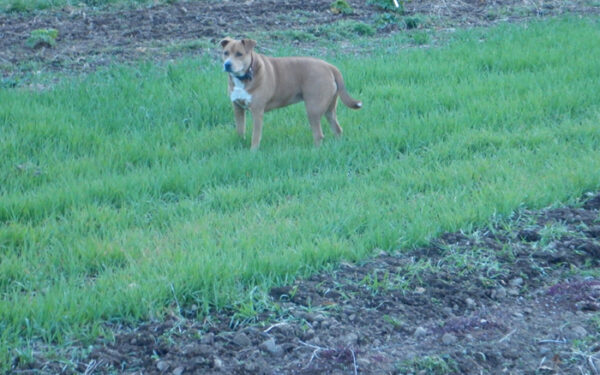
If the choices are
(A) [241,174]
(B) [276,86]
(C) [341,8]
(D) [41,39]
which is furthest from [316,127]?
(C) [341,8]

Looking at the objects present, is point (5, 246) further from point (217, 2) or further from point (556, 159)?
point (217, 2)

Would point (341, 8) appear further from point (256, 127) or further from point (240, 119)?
point (256, 127)

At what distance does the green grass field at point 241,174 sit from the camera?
533 centimetres

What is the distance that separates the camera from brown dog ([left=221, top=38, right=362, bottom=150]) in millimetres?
8430

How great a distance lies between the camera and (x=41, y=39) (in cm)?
1148

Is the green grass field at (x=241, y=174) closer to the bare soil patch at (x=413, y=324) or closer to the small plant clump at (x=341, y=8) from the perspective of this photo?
the bare soil patch at (x=413, y=324)

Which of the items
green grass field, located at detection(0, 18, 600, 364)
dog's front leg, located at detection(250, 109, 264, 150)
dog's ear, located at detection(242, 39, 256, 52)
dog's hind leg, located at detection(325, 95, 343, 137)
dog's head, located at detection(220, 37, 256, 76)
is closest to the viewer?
green grass field, located at detection(0, 18, 600, 364)

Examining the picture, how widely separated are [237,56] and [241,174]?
137 centimetres

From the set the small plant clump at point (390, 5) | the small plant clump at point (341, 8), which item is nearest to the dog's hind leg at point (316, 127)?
the small plant clump at point (341, 8)

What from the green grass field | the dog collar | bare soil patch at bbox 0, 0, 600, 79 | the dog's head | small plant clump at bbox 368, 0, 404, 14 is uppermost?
the dog's head

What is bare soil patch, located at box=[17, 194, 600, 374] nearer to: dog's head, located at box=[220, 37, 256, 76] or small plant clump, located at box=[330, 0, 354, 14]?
dog's head, located at box=[220, 37, 256, 76]

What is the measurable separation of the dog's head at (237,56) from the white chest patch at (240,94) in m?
0.18

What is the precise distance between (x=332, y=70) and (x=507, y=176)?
2391mm

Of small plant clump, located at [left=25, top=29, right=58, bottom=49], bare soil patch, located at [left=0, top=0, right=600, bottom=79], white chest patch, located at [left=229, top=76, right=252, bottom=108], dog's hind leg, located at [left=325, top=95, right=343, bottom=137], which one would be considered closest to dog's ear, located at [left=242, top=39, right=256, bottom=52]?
white chest patch, located at [left=229, top=76, right=252, bottom=108]
